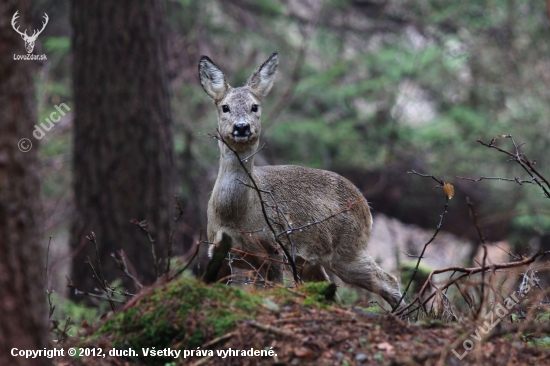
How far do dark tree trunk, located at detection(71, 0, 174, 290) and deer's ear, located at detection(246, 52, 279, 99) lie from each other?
2648 mm

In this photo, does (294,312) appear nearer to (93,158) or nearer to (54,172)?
(93,158)

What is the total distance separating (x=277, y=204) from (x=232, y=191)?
48 centimetres

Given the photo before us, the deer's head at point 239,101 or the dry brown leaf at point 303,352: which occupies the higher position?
the deer's head at point 239,101

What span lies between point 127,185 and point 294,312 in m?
6.00

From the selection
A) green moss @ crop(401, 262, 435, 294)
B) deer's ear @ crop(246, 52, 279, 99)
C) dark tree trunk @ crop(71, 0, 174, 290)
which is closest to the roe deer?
deer's ear @ crop(246, 52, 279, 99)

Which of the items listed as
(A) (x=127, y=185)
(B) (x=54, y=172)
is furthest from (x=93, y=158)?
(B) (x=54, y=172)

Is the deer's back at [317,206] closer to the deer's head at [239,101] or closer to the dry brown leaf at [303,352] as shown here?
the deer's head at [239,101]

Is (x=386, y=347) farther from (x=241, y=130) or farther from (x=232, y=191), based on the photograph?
(x=241, y=130)

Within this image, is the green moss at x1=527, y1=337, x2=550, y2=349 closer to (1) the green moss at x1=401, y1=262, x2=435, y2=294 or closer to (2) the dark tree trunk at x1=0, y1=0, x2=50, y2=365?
(2) the dark tree trunk at x1=0, y1=0, x2=50, y2=365

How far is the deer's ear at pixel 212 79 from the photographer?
759cm

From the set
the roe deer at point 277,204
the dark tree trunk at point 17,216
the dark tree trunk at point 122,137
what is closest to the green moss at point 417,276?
the roe deer at point 277,204

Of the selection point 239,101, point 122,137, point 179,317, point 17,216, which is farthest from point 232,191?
point 17,216

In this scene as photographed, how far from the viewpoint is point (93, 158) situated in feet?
32.9

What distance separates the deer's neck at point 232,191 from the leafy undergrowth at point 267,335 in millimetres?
2448
